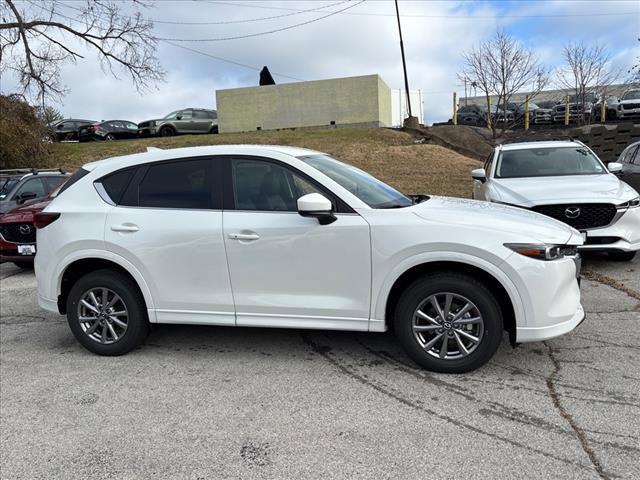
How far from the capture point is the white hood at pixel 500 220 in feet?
12.6

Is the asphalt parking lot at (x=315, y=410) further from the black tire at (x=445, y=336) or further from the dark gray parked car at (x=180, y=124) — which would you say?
the dark gray parked car at (x=180, y=124)

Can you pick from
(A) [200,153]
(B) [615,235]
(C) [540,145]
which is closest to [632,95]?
(C) [540,145]

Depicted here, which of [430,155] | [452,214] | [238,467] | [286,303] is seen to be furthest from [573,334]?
[430,155]

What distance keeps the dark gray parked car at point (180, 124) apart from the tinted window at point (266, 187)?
26840 mm

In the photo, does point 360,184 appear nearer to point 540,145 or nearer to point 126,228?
point 126,228

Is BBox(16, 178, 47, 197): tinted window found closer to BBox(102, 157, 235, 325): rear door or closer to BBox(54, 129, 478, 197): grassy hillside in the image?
BBox(102, 157, 235, 325): rear door

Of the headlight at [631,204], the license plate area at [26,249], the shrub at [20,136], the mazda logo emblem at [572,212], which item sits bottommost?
the license plate area at [26,249]

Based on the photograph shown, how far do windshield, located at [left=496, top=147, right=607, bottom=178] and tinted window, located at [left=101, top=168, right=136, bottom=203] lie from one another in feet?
18.6

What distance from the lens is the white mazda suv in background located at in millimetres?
6625

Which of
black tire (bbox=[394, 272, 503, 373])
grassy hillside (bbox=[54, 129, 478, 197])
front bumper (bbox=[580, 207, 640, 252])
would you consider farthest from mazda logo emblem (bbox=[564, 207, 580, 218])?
grassy hillside (bbox=[54, 129, 478, 197])

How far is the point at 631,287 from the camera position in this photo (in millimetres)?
6316

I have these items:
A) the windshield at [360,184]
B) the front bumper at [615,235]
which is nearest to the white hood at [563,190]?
the front bumper at [615,235]

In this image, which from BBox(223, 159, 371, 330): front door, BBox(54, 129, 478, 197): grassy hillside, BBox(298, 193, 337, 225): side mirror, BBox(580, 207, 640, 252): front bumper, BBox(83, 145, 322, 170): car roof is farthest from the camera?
BBox(54, 129, 478, 197): grassy hillside

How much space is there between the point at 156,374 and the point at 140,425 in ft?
2.77
